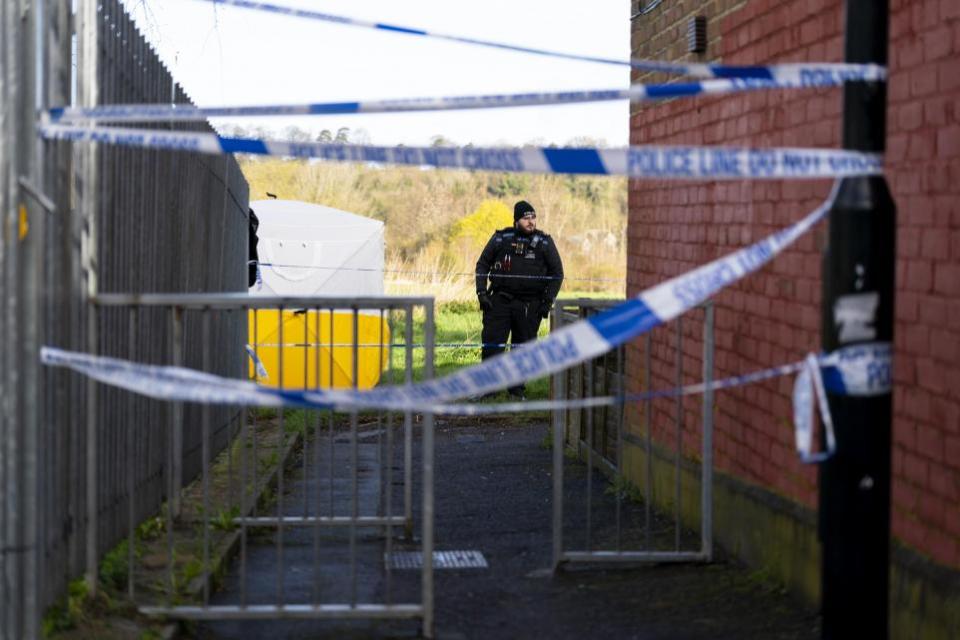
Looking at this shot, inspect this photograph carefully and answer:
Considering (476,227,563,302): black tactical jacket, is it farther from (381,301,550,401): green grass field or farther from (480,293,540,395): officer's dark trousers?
(381,301,550,401): green grass field

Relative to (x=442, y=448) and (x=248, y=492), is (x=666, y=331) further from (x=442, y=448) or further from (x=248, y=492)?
(x=442, y=448)

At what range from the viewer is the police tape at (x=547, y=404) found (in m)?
3.73

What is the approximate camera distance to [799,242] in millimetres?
7172

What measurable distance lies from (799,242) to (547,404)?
2409mm

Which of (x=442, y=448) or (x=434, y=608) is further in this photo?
(x=442, y=448)

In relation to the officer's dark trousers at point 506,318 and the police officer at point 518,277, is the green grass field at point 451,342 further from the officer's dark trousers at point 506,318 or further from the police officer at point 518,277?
the police officer at point 518,277

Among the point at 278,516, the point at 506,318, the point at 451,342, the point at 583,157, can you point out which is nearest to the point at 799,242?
the point at 278,516

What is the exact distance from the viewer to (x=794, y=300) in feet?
23.7

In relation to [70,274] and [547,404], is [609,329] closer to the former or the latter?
[547,404]

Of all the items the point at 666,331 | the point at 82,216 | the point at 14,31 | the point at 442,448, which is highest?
the point at 14,31

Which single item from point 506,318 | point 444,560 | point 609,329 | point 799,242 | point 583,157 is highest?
point 583,157

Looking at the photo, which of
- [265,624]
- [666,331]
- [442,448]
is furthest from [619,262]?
[265,624]

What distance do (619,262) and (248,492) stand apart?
40.7m

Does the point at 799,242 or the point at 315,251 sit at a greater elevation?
the point at 799,242
